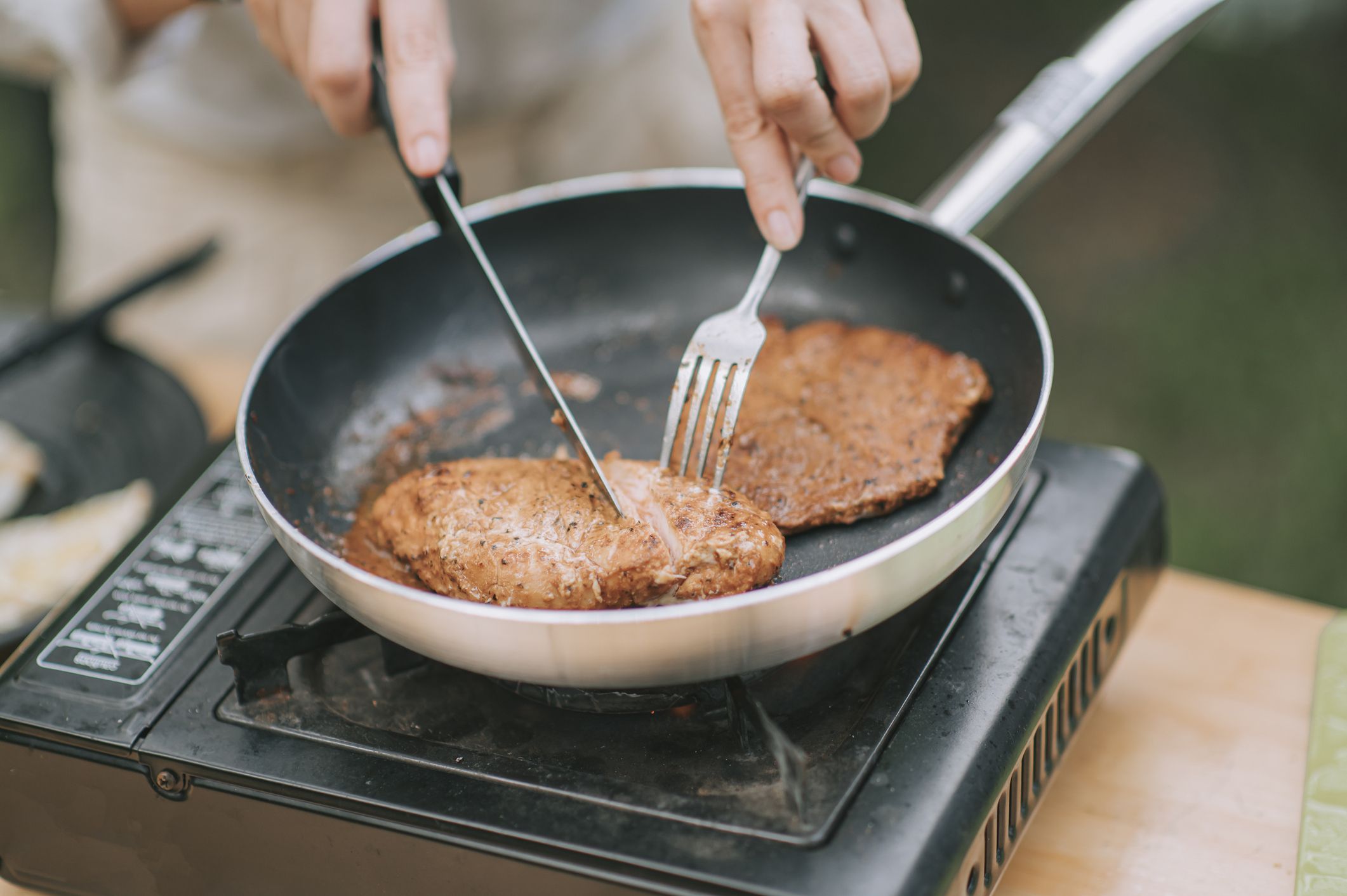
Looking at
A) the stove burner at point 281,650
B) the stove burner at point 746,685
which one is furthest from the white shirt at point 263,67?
the stove burner at point 746,685

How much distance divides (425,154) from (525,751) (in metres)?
0.66

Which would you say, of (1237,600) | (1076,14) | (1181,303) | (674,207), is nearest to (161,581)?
(674,207)

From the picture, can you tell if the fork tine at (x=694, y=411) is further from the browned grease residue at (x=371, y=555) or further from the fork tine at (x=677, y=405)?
the browned grease residue at (x=371, y=555)

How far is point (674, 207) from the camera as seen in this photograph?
165 centimetres

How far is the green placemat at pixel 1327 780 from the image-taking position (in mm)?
1059

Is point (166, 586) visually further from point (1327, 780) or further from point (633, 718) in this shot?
point (1327, 780)

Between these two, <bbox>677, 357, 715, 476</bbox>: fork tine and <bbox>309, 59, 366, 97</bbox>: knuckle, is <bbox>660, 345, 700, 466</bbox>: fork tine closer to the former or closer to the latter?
<bbox>677, 357, 715, 476</bbox>: fork tine

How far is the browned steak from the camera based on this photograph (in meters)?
1.25

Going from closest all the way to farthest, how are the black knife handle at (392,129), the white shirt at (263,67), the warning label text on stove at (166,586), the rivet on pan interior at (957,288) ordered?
the warning label text on stove at (166,586), the black knife handle at (392,129), the rivet on pan interior at (957,288), the white shirt at (263,67)

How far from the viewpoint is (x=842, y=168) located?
4.19 feet

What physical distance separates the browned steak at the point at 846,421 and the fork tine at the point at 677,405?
0.11 m

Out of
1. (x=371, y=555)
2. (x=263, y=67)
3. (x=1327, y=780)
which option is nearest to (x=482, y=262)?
(x=371, y=555)

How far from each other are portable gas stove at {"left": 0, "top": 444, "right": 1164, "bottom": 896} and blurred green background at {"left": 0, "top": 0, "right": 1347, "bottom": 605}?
1936 mm

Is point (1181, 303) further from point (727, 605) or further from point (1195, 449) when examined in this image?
point (727, 605)
